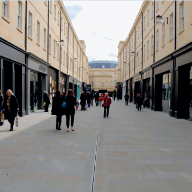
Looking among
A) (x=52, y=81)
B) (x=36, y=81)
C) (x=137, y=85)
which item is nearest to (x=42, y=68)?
(x=36, y=81)

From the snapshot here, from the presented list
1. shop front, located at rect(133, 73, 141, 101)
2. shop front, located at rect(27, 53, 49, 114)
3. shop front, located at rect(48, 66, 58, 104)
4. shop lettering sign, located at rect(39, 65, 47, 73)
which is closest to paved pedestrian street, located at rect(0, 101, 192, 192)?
shop front, located at rect(27, 53, 49, 114)

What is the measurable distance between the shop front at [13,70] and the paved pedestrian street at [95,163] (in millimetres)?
5274

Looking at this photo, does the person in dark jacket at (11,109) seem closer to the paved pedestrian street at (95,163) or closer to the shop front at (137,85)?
the paved pedestrian street at (95,163)

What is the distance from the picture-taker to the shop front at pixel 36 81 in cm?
1662

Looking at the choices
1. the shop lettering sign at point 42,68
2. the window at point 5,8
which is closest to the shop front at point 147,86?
the shop lettering sign at point 42,68

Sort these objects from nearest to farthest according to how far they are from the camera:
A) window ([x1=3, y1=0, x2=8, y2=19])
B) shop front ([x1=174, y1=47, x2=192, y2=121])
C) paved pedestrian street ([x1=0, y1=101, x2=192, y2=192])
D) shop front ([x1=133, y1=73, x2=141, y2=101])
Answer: paved pedestrian street ([x1=0, y1=101, x2=192, y2=192]), window ([x1=3, y1=0, x2=8, y2=19]), shop front ([x1=174, y1=47, x2=192, y2=121]), shop front ([x1=133, y1=73, x2=141, y2=101])

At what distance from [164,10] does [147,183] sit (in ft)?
53.0

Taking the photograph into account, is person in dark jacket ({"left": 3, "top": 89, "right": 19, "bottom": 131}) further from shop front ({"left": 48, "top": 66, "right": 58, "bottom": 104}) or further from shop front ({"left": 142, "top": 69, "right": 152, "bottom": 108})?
shop front ({"left": 142, "top": 69, "right": 152, "bottom": 108})

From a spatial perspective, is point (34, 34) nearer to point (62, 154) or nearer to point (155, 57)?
point (155, 57)

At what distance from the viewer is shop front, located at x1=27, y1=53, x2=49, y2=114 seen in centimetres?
1662

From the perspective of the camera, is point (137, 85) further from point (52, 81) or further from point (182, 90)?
point (182, 90)

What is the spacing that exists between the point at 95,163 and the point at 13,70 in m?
9.59

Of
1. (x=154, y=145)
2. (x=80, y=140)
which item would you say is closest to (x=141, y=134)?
(x=154, y=145)

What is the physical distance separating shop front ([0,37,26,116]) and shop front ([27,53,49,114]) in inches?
50.6
